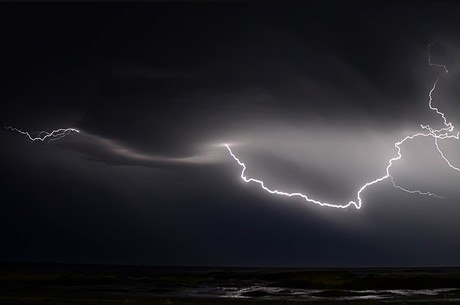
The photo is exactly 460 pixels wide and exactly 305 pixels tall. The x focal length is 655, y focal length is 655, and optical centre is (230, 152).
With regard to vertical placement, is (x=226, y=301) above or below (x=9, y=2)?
below

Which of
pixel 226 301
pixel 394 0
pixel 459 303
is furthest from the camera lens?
pixel 394 0

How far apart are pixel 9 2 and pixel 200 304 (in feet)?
22.8

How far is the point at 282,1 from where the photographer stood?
500 inches

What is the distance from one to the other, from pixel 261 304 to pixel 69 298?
334 centimetres

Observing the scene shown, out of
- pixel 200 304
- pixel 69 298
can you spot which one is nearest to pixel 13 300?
pixel 69 298

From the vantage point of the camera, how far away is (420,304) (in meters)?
10.2

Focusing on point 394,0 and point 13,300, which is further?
point 394,0

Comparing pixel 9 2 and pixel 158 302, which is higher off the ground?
pixel 9 2

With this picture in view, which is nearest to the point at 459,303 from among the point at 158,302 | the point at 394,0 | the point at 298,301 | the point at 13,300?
the point at 298,301

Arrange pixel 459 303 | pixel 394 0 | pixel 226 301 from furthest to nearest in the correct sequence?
pixel 394 0 < pixel 226 301 < pixel 459 303

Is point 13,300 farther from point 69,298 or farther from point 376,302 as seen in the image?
point 376,302

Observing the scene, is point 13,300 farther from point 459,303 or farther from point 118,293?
point 459,303

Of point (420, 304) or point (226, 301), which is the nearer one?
point (420, 304)

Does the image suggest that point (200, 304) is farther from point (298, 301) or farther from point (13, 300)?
point (13, 300)
